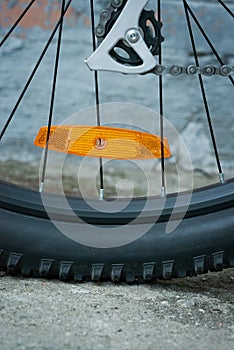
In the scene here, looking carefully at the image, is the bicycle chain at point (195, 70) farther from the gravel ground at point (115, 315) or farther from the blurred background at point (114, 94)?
the blurred background at point (114, 94)

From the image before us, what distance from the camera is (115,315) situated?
1.22m

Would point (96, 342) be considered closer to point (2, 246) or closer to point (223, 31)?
point (2, 246)

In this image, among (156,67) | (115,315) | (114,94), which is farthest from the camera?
(114,94)

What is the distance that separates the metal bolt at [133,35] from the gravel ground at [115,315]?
455 mm

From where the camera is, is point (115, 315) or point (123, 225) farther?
point (123, 225)

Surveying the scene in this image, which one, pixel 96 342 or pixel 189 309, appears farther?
pixel 189 309

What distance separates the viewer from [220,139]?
2412 millimetres

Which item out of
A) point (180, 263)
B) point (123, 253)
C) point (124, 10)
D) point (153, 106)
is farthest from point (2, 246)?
point (153, 106)

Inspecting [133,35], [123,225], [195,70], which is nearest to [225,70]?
[195,70]

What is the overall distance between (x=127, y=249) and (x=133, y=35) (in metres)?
0.40

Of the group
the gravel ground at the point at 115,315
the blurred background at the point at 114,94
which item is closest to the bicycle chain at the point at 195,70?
the gravel ground at the point at 115,315

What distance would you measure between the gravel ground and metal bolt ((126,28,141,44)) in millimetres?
455

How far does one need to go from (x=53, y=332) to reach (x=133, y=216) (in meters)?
0.35

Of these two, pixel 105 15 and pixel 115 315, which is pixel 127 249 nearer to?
pixel 115 315
